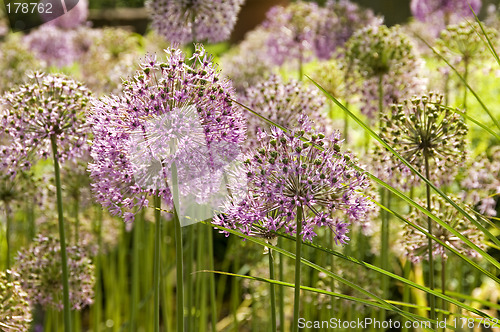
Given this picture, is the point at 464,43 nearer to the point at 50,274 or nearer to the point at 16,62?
the point at 50,274

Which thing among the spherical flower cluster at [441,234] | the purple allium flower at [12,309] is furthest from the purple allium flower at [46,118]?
the spherical flower cluster at [441,234]

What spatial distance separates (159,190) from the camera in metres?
1.75

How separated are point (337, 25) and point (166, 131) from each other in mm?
2360

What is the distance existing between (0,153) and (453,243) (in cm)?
178

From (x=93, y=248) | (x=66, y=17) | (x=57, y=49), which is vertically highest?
(x=66, y=17)

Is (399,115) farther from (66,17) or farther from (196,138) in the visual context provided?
(66,17)

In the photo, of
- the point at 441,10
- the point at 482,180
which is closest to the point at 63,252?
the point at 482,180

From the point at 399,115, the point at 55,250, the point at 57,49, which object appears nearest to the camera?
the point at 399,115

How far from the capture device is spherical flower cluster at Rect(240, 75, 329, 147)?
2.71 m

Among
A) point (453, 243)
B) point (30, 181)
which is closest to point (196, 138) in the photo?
point (453, 243)

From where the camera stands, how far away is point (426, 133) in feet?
7.11

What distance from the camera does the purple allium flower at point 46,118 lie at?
2184 mm

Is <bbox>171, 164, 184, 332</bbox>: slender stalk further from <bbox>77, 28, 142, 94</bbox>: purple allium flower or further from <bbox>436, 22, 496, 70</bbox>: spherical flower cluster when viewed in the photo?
<bbox>77, 28, 142, 94</bbox>: purple allium flower

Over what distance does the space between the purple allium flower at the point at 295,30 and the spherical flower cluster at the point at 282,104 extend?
112 cm
